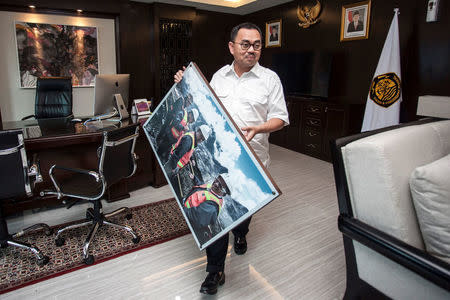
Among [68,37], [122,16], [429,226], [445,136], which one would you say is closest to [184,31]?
[122,16]

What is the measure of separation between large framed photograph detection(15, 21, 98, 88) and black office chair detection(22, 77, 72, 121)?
5.07 feet

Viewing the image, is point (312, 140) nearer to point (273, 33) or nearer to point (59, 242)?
point (273, 33)

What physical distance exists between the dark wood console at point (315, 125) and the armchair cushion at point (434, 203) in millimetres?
3210

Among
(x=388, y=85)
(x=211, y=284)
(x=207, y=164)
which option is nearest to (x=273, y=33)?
(x=388, y=85)

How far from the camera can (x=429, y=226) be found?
3.96 ft

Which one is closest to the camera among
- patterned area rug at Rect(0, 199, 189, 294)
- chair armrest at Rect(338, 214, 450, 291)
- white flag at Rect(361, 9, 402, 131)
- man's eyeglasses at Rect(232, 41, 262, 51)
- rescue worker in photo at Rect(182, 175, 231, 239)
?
chair armrest at Rect(338, 214, 450, 291)

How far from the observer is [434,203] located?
Result: 1173 millimetres

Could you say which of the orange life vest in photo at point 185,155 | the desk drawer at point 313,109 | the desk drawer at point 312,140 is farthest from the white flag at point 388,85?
the orange life vest in photo at point 185,155

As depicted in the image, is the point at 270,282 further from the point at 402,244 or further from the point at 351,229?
the point at 402,244

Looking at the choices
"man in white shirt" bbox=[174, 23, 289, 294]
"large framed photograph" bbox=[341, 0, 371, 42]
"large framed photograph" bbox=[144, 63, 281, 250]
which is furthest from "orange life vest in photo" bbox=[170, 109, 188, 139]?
"large framed photograph" bbox=[341, 0, 371, 42]

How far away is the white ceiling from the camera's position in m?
5.44

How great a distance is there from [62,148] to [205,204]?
193cm

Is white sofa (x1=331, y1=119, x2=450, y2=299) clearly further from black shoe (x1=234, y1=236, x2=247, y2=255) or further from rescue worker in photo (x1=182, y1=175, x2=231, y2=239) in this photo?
black shoe (x1=234, y1=236, x2=247, y2=255)

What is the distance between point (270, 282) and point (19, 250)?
1878 mm
